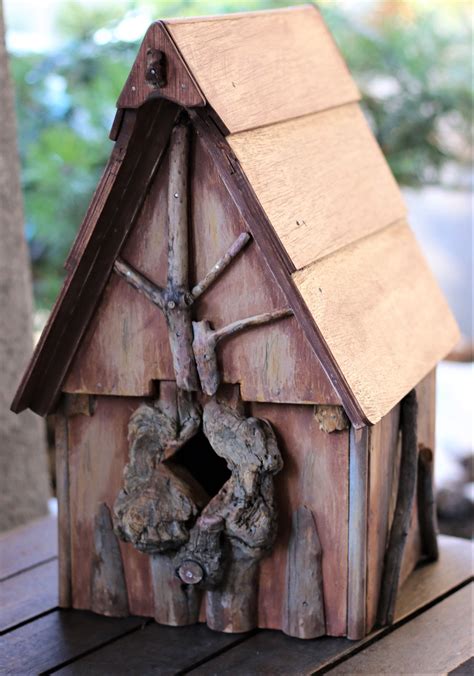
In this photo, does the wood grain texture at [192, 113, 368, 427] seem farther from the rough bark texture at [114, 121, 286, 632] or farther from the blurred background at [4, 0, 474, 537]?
the blurred background at [4, 0, 474, 537]

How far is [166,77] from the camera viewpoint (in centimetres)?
159

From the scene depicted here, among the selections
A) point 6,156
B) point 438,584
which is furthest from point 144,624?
point 6,156

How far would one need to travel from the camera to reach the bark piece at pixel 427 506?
6.87ft

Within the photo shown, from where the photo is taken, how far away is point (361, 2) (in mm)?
5402

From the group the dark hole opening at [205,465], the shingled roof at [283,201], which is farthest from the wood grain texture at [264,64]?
the dark hole opening at [205,465]

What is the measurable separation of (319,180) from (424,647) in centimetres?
80

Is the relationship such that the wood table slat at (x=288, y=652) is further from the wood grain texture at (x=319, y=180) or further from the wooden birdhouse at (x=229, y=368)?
the wood grain texture at (x=319, y=180)

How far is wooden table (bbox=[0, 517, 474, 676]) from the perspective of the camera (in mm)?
1722

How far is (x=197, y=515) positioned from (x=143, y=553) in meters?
0.15

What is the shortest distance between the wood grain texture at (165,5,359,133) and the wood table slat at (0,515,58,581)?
1.02 m

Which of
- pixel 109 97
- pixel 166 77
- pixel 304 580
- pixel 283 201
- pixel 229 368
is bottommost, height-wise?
pixel 304 580

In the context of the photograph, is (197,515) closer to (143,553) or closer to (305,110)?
(143,553)

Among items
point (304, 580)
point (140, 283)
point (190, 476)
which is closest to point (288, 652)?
point (304, 580)

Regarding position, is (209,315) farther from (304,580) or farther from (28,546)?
(28,546)
